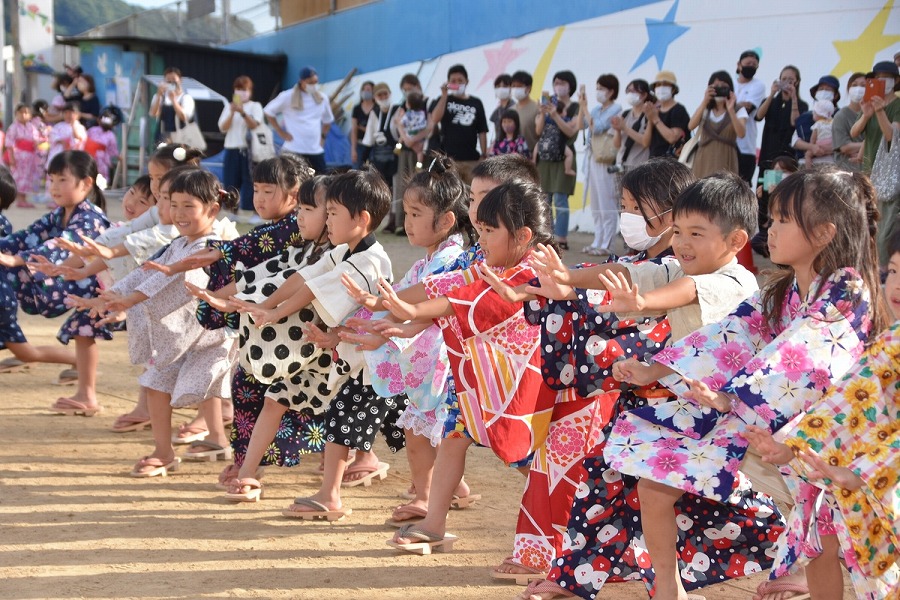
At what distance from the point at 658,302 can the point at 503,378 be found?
71cm

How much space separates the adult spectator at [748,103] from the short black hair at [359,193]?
20.8 feet

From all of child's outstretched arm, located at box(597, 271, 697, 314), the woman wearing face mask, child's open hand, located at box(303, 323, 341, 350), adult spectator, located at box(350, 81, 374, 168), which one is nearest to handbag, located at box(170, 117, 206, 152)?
adult spectator, located at box(350, 81, 374, 168)

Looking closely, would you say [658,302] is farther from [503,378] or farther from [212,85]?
[212,85]

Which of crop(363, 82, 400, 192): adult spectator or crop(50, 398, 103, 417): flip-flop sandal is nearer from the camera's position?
crop(50, 398, 103, 417): flip-flop sandal

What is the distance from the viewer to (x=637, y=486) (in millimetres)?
3309

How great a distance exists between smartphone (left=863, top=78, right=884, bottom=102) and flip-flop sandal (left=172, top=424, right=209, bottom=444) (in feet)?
19.1

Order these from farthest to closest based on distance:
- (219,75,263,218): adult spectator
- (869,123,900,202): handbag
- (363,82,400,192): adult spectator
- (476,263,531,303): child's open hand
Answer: (219,75,263,218): adult spectator
(363,82,400,192): adult spectator
(869,123,900,202): handbag
(476,263,531,303): child's open hand

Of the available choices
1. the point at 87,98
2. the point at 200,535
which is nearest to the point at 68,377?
the point at 200,535

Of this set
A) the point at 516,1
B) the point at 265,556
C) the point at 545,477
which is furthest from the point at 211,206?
the point at 516,1

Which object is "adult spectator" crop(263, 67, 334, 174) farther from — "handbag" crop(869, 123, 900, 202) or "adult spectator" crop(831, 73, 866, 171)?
"handbag" crop(869, 123, 900, 202)

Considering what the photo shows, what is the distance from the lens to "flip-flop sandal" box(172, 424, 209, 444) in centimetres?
552

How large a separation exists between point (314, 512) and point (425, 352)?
2.67 feet

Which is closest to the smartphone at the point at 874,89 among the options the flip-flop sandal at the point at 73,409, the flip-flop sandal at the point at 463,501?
the flip-flop sandal at the point at 463,501

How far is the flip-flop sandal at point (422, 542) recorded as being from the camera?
13.1 ft
